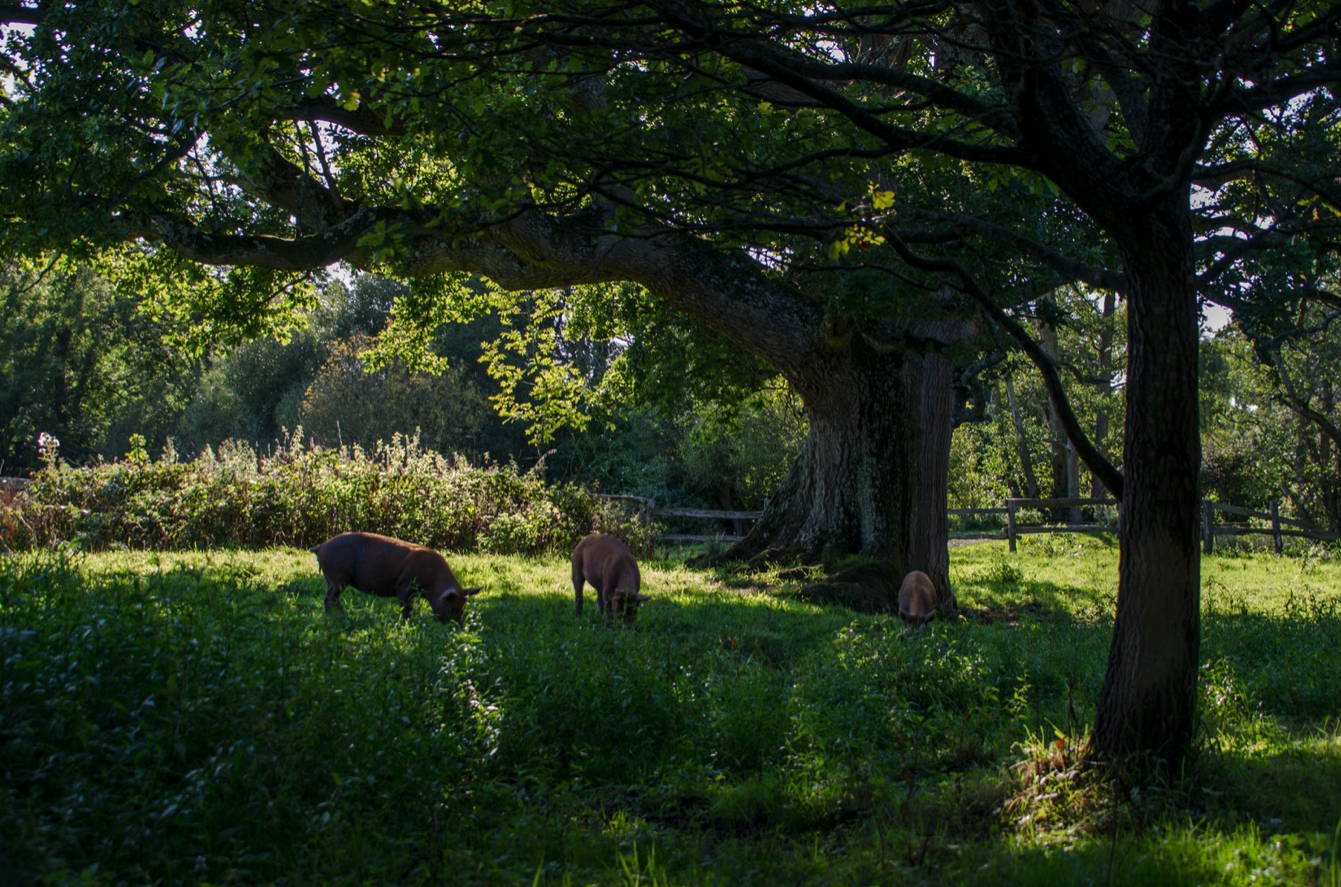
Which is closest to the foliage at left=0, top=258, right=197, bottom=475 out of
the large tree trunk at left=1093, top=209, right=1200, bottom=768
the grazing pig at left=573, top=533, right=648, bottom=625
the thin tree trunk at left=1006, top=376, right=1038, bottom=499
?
the thin tree trunk at left=1006, top=376, right=1038, bottom=499

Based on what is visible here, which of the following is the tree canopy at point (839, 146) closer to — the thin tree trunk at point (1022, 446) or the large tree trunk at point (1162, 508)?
the large tree trunk at point (1162, 508)

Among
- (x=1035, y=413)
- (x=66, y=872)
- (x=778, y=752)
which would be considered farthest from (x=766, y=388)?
(x=1035, y=413)

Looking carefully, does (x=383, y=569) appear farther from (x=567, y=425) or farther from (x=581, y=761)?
(x=567, y=425)

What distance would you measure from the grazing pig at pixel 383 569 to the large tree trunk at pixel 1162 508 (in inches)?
291

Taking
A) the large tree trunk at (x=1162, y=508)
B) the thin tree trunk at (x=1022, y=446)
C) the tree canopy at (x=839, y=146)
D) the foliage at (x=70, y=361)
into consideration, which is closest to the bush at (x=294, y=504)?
the tree canopy at (x=839, y=146)

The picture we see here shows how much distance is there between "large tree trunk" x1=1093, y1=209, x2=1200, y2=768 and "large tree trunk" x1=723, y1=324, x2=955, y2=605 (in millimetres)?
10698

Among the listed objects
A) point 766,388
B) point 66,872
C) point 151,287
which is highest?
point 151,287

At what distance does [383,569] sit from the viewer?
460 inches

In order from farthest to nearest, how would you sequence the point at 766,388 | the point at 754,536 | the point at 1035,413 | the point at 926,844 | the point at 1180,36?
the point at 1035,413
the point at 766,388
the point at 754,536
the point at 1180,36
the point at 926,844

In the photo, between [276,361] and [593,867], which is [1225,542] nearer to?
[593,867]

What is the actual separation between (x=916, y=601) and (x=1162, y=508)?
279 inches

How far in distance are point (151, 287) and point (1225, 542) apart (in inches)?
1351

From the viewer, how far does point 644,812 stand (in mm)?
6223

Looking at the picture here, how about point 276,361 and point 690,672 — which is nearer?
point 690,672
